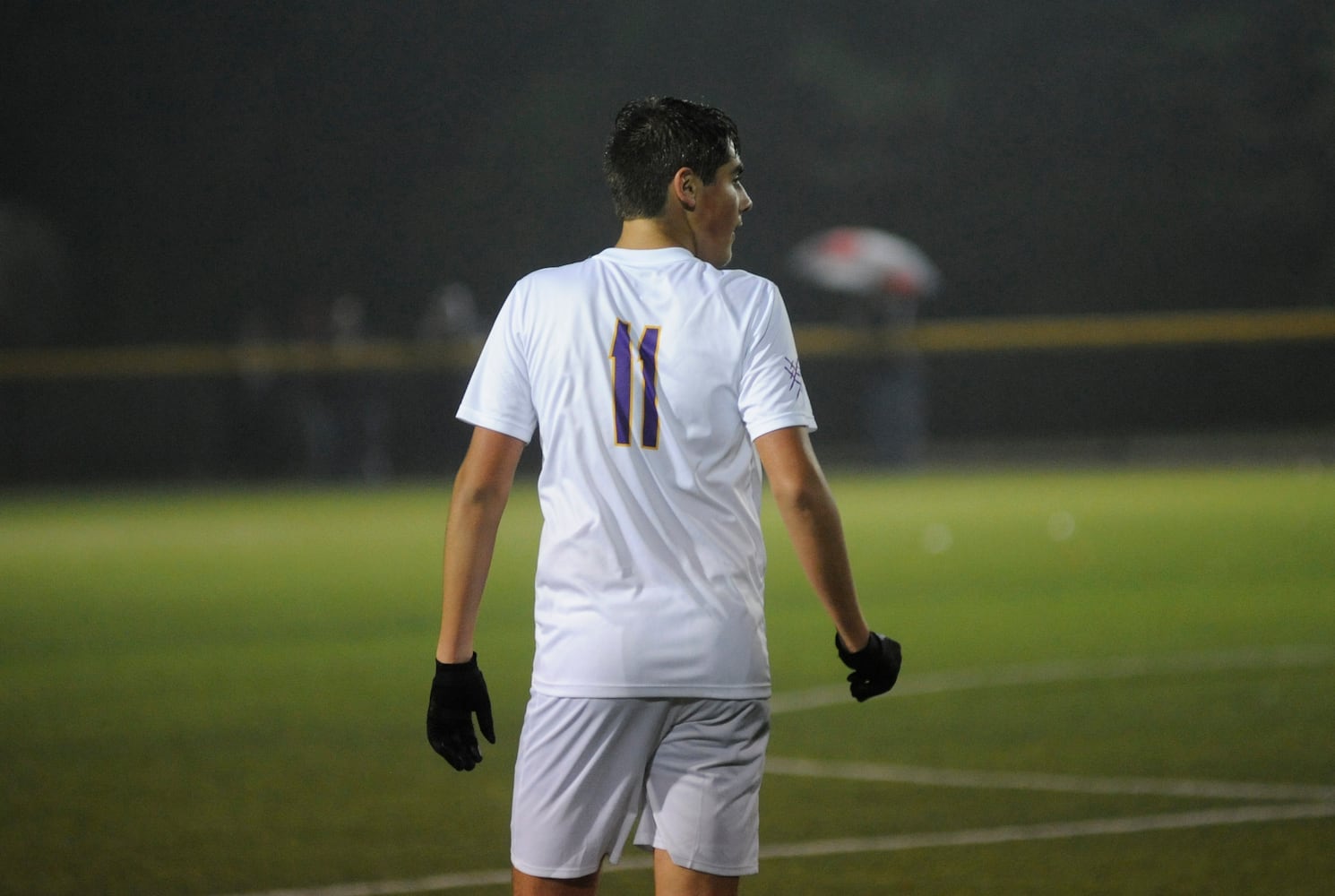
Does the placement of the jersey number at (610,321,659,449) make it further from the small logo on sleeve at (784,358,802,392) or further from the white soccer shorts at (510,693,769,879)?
the white soccer shorts at (510,693,769,879)

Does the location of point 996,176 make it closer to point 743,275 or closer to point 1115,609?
point 1115,609

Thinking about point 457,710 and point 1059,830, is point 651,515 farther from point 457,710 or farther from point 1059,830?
point 1059,830

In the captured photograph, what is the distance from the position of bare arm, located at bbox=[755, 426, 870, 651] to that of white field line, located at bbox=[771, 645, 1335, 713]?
4577 mm

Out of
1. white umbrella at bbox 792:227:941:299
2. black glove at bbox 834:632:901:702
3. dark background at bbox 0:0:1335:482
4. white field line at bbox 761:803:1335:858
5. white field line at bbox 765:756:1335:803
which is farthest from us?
dark background at bbox 0:0:1335:482

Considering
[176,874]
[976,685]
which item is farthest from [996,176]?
[176,874]

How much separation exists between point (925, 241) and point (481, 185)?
6.70 metres

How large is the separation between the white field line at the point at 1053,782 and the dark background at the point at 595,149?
20.4 metres

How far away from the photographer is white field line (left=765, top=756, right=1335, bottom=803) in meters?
5.88

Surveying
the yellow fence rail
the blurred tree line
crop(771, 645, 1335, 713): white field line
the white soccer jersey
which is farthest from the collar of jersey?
the blurred tree line

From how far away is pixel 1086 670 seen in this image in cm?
844

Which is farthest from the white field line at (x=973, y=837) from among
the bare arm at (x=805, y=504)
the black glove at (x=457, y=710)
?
the bare arm at (x=805, y=504)

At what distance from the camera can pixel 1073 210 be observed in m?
30.1

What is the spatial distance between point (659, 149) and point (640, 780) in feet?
3.21

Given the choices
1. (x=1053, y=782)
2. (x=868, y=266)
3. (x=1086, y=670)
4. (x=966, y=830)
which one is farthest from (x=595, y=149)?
(x=966, y=830)
